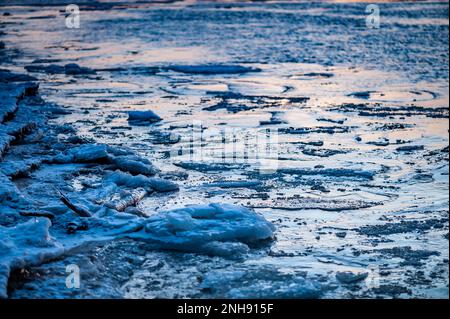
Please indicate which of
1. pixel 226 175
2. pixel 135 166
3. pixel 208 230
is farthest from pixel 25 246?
pixel 226 175

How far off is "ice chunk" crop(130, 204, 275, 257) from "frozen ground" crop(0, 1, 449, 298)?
0.01m

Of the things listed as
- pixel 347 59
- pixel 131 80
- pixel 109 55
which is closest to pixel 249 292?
pixel 131 80

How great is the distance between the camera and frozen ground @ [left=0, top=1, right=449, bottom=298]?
4102mm

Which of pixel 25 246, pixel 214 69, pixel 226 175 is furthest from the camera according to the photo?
pixel 214 69

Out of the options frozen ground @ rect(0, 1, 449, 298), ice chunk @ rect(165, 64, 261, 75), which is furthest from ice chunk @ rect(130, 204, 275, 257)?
ice chunk @ rect(165, 64, 261, 75)

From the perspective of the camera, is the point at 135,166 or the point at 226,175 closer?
the point at 226,175

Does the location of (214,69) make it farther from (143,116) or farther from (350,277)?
(350,277)

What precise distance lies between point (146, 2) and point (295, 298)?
81.0ft

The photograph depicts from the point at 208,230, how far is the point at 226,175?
1594mm

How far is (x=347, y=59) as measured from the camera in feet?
42.8

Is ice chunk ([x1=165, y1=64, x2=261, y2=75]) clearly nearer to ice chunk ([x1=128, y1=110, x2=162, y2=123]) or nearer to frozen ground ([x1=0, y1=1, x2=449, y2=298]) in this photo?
frozen ground ([x1=0, y1=1, x2=449, y2=298])

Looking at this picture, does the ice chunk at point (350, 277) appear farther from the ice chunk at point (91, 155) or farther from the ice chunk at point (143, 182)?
the ice chunk at point (91, 155)

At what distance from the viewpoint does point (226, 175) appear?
241 inches
